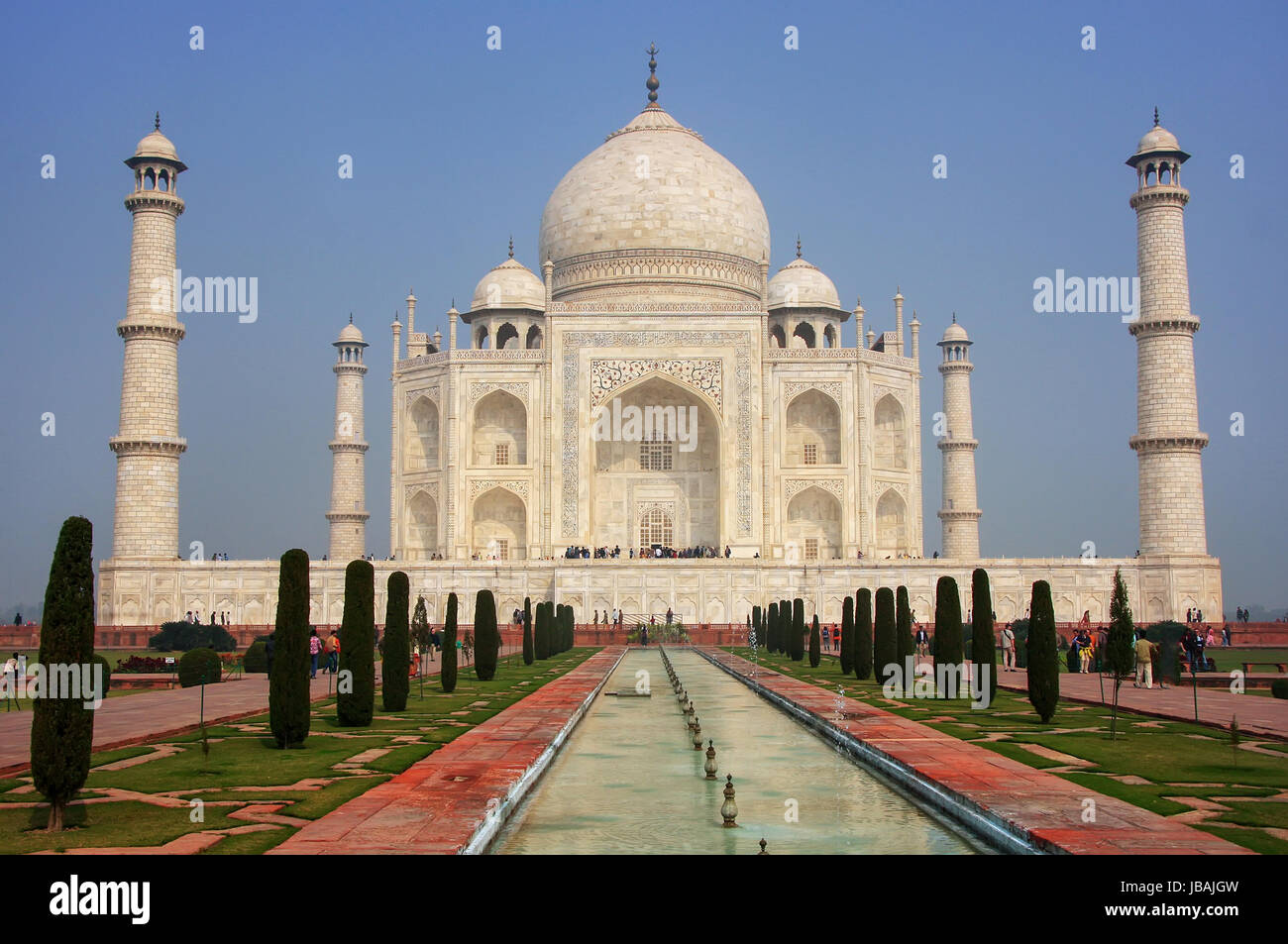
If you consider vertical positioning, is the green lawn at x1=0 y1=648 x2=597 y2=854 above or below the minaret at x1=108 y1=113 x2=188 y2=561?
below

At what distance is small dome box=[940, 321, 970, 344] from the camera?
3709 centimetres

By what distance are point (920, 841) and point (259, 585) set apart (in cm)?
2430

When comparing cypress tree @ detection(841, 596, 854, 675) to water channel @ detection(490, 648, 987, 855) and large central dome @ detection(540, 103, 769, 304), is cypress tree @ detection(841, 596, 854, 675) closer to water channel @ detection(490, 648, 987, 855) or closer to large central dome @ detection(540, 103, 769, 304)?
water channel @ detection(490, 648, 987, 855)

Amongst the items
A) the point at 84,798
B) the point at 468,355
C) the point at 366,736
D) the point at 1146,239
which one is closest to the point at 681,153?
the point at 468,355

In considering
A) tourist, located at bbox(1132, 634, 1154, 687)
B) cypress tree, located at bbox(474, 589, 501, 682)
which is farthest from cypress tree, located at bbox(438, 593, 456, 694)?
tourist, located at bbox(1132, 634, 1154, 687)

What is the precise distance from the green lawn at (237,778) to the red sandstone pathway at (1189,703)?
5.50 meters

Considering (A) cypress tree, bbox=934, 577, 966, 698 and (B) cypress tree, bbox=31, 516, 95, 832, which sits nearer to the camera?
(B) cypress tree, bbox=31, 516, 95, 832

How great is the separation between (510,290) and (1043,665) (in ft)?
88.5

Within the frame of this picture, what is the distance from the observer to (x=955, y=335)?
122 ft

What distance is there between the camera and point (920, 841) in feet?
18.8

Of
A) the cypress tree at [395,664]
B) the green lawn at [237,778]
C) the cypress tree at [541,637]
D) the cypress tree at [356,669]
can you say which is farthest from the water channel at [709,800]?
the cypress tree at [541,637]

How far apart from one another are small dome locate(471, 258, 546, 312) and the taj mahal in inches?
3.7
